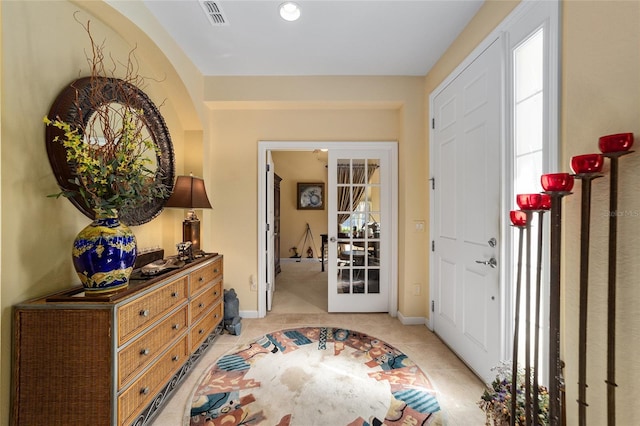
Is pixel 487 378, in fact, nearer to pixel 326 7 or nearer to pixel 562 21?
pixel 562 21

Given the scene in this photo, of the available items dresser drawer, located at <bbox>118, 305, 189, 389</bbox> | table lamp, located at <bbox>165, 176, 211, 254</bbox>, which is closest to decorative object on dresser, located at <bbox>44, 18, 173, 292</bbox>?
dresser drawer, located at <bbox>118, 305, 189, 389</bbox>

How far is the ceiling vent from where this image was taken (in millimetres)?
1853

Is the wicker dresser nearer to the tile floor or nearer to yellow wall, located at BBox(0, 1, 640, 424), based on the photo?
yellow wall, located at BBox(0, 1, 640, 424)

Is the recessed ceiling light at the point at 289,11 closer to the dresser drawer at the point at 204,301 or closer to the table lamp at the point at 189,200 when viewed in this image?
the table lamp at the point at 189,200

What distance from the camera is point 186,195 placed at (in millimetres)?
2297

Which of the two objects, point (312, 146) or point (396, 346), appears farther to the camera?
point (312, 146)

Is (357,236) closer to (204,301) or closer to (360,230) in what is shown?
(360,230)

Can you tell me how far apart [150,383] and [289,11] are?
2668 mm

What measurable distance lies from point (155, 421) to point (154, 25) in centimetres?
282

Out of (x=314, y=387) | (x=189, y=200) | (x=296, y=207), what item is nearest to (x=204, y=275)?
(x=189, y=200)

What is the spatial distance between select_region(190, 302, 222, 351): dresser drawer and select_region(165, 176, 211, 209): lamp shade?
3.26ft

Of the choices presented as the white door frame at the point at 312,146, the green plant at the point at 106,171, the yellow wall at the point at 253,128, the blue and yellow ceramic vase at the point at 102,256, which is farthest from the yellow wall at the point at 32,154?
the white door frame at the point at 312,146

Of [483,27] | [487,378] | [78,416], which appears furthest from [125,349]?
[483,27]

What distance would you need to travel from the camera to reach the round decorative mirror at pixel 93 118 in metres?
1.42
